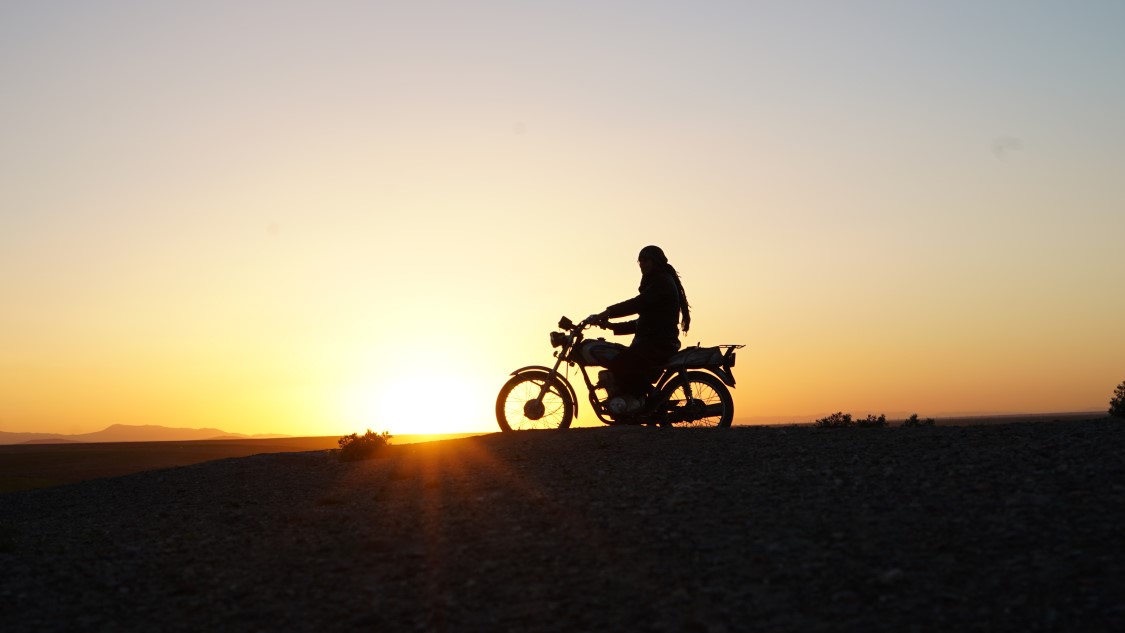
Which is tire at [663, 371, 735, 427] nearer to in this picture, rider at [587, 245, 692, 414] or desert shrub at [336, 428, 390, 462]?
rider at [587, 245, 692, 414]

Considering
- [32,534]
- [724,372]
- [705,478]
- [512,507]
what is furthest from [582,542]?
[32,534]

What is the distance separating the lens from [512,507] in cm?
1001

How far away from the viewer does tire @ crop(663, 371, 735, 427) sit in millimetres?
14008

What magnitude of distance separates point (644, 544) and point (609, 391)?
625cm

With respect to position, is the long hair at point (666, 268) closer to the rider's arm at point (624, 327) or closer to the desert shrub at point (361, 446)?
the rider's arm at point (624, 327)

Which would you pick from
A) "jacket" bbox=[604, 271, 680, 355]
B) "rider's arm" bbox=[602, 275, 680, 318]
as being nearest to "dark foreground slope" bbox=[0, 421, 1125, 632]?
"jacket" bbox=[604, 271, 680, 355]

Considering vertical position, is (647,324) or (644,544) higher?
(647,324)

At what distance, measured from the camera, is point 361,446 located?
15.6 metres

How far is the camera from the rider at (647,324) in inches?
558

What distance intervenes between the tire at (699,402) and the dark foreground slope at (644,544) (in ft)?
3.77

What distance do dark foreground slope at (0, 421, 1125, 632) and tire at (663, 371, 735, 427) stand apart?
115 cm

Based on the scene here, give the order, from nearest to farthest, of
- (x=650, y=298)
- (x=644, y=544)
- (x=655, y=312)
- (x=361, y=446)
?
1. (x=644, y=544)
2. (x=650, y=298)
3. (x=655, y=312)
4. (x=361, y=446)

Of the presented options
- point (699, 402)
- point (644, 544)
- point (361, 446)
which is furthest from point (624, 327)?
point (644, 544)

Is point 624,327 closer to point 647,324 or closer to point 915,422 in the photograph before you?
point 647,324
